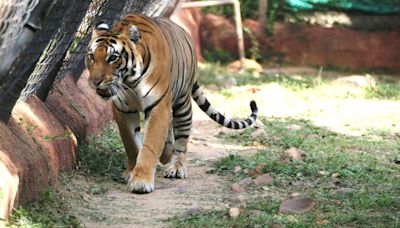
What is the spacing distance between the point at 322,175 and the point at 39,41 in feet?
8.06

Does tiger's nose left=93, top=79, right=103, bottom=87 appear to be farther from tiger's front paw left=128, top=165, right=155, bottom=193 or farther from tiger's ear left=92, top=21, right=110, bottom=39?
tiger's front paw left=128, top=165, right=155, bottom=193

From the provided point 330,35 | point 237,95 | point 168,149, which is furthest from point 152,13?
point 330,35

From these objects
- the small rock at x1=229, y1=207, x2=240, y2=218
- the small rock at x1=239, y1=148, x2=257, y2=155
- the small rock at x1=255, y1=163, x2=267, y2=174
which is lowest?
the small rock at x1=239, y1=148, x2=257, y2=155

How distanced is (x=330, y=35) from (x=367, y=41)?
60cm

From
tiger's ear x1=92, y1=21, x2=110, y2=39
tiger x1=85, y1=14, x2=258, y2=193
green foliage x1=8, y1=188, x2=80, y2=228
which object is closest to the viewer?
green foliage x1=8, y1=188, x2=80, y2=228

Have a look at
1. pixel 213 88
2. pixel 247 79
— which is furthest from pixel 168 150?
pixel 247 79

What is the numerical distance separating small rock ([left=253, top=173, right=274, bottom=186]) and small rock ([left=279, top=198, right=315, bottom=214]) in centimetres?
77

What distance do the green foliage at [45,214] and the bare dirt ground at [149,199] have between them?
11 cm

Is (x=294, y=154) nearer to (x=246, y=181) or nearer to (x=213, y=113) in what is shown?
(x=213, y=113)

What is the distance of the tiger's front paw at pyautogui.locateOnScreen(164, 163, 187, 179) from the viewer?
655 cm

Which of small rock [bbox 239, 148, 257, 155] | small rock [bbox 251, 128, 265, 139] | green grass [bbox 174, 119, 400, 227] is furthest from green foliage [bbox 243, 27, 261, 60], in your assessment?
small rock [bbox 239, 148, 257, 155]

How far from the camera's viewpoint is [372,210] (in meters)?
5.21

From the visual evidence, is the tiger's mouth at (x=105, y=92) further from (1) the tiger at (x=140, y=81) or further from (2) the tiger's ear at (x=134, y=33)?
(2) the tiger's ear at (x=134, y=33)

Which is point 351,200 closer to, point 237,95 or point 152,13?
point 152,13
